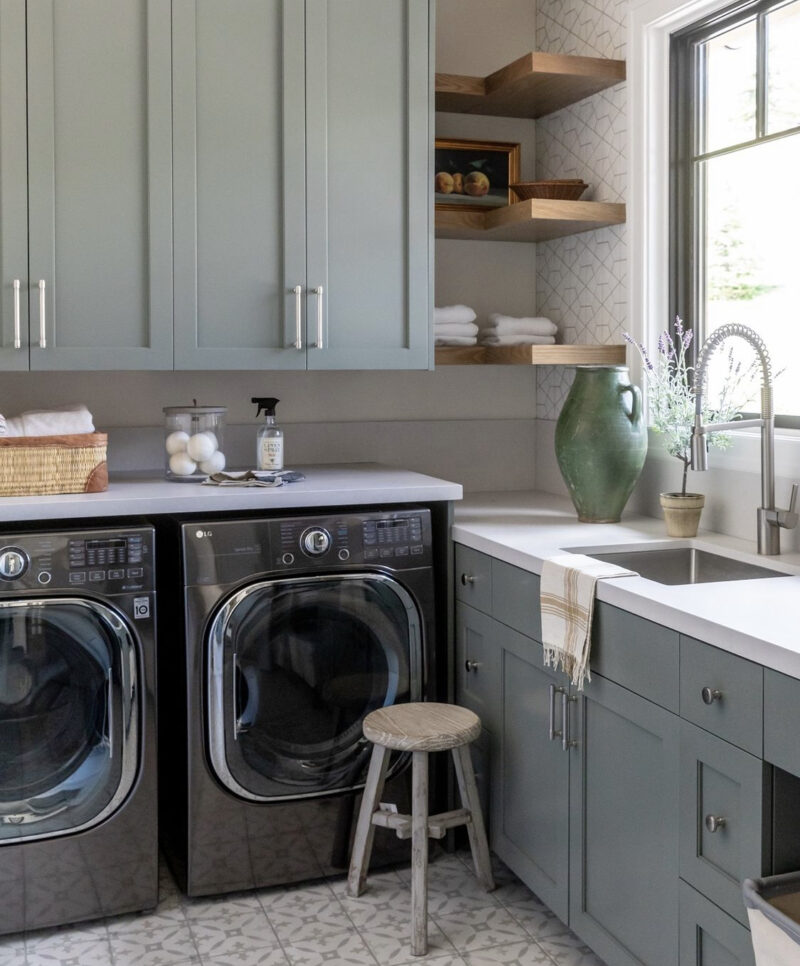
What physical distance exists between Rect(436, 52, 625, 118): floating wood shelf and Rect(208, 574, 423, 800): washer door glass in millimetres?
1458

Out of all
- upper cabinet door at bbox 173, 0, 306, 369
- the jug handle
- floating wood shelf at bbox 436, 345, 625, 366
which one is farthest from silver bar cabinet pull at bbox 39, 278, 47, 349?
the jug handle

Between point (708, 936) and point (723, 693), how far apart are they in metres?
0.43

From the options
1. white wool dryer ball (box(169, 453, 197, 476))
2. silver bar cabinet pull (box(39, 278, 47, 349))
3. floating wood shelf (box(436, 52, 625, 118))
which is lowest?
white wool dryer ball (box(169, 453, 197, 476))

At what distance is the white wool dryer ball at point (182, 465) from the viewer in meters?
2.85

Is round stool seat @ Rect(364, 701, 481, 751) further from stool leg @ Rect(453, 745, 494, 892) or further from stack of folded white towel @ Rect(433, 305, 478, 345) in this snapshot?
stack of folded white towel @ Rect(433, 305, 478, 345)

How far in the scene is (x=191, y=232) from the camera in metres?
2.79

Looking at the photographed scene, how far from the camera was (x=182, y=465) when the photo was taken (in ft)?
9.34

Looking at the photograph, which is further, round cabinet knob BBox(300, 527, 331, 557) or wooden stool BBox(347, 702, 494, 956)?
round cabinet knob BBox(300, 527, 331, 557)

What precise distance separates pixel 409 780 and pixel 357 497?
74 cm

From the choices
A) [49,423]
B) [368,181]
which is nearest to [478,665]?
[49,423]

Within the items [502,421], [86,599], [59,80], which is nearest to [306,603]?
[86,599]

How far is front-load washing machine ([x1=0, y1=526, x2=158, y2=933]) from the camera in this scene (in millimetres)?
2424

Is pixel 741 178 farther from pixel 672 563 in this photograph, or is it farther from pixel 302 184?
pixel 302 184

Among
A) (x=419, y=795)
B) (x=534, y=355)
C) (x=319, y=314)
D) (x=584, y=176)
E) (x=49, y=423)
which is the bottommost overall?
(x=419, y=795)
